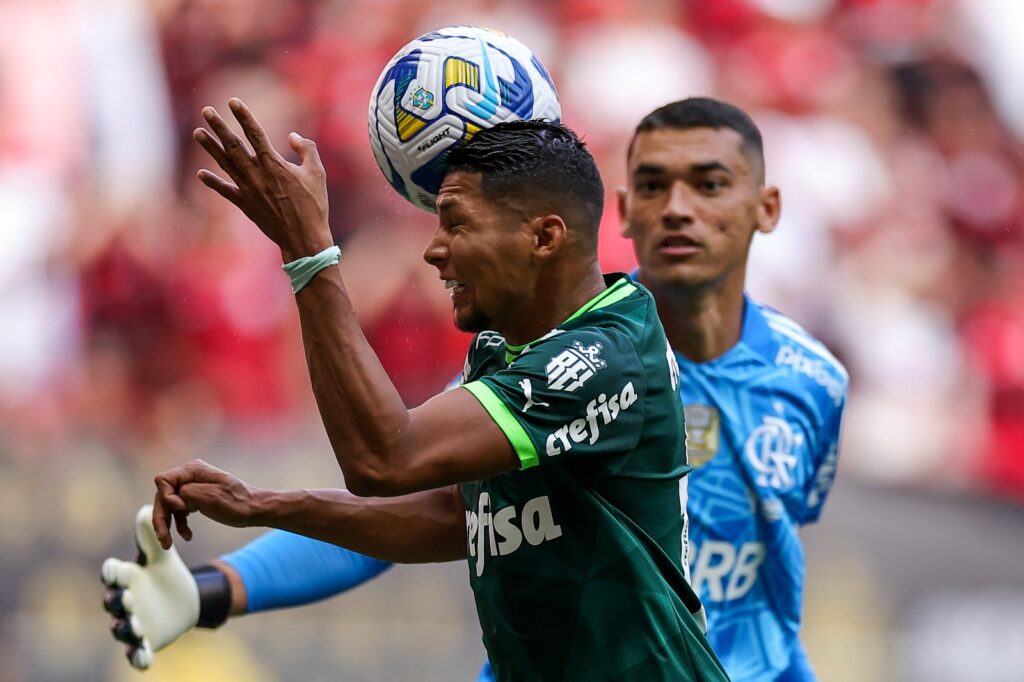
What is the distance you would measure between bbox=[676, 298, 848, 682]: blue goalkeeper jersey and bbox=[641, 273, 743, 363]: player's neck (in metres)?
0.04

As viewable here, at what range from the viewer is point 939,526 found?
7.26 m

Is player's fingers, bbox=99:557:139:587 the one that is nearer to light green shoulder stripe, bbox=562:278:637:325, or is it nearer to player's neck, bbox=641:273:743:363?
light green shoulder stripe, bbox=562:278:637:325

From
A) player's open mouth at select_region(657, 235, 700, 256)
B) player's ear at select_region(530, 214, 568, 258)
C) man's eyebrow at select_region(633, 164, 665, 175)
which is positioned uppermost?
man's eyebrow at select_region(633, 164, 665, 175)

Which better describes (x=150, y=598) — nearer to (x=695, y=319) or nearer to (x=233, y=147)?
(x=233, y=147)

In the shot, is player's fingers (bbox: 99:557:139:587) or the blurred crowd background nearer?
player's fingers (bbox: 99:557:139:587)

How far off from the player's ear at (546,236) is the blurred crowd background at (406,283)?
12.9 feet

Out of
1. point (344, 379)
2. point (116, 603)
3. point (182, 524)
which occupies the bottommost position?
point (116, 603)

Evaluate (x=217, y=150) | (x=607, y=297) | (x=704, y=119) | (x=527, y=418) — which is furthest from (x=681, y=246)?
(x=217, y=150)

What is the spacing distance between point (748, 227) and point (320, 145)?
13.0ft

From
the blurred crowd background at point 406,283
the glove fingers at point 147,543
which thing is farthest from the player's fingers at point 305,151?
the blurred crowd background at point 406,283

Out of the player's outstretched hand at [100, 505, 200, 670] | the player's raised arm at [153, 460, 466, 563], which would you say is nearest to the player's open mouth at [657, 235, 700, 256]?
the player's raised arm at [153, 460, 466, 563]

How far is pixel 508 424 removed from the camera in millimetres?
2627

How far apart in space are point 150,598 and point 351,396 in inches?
56.1

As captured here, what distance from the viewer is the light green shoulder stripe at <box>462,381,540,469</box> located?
2.63m
